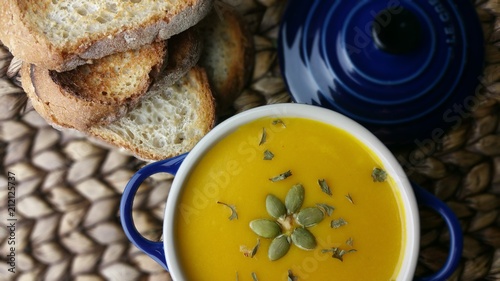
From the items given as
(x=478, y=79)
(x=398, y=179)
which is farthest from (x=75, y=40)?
(x=478, y=79)

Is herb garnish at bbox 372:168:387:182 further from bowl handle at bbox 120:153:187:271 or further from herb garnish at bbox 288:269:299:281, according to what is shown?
bowl handle at bbox 120:153:187:271

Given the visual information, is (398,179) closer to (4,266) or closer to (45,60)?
(45,60)

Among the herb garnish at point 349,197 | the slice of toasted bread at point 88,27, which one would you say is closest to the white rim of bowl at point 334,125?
the herb garnish at point 349,197

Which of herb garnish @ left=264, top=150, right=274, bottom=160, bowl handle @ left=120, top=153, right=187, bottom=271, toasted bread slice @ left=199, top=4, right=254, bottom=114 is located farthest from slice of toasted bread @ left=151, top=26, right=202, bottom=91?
herb garnish @ left=264, top=150, right=274, bottom=160

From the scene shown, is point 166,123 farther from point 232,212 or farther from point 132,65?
point 232,212

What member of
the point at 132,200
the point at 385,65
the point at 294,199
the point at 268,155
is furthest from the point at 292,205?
the point at 385,65

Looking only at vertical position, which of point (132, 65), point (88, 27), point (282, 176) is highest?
point (88, 27)

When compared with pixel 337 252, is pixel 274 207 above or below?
above
